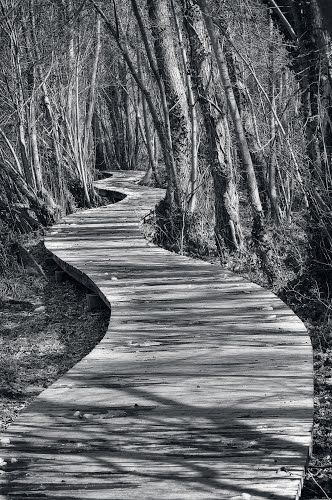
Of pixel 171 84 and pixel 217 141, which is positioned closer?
pixel 217 141

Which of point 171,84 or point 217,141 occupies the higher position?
point 171,84

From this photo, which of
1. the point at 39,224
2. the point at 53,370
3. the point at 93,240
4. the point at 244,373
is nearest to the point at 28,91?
the point at 39,224

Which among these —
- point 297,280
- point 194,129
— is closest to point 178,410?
point 297,280

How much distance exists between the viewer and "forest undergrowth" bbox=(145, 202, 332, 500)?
4977 millimetres

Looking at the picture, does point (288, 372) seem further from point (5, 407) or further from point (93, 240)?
point (93, 240)

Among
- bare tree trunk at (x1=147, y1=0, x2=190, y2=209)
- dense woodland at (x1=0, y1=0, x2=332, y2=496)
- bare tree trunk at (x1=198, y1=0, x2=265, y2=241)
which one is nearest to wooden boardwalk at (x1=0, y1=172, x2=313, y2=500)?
dense woodland at (x1=0, y1=0, x2=332, y2=496)

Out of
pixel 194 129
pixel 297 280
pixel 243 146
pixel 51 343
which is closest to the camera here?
pixel 51 343

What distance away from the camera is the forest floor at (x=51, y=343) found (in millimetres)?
5363

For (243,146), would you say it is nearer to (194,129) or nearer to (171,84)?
(194,129)

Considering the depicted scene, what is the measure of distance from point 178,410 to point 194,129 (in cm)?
875

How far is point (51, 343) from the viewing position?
824cm

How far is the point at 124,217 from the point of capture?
46.4ft

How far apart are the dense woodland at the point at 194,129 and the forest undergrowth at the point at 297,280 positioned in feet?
0.09

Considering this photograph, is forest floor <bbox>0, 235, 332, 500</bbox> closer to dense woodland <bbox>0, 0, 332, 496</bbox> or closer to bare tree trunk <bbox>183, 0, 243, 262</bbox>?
dense woodland <bbox>0, 0, 332, 496</bbox>
